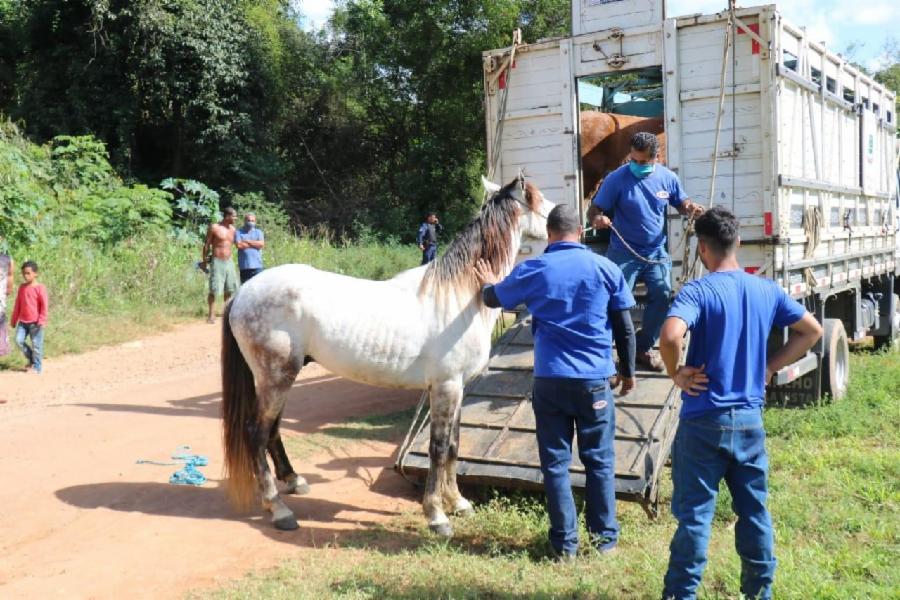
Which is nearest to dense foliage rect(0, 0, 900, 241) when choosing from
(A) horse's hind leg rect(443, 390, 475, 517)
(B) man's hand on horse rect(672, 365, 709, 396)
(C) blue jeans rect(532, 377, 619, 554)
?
(A) horse's hind leg rect(443, 390, 475, 517)

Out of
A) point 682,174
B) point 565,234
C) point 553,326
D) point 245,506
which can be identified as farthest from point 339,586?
point 682,174

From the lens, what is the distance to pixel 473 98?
20.0 meters

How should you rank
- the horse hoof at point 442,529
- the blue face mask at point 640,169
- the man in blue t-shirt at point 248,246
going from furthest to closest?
1. the man in blue t-shirt at point 248,246
2. the blue face mask at point 640,169
3. the horse hoof at point 442,529

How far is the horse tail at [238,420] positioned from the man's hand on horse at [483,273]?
157cm

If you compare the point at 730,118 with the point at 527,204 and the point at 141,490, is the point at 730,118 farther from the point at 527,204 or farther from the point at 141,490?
the point at 141,490

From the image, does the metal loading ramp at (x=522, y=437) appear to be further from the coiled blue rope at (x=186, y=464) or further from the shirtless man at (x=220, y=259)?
the shirtless man at (x=220, y=259)

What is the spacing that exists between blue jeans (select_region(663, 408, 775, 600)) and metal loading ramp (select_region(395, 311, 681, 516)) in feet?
4.10

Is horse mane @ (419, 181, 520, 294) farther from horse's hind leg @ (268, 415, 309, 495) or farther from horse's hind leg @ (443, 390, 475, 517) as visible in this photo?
horse's hind leg @ (268, 415, 309, 495)

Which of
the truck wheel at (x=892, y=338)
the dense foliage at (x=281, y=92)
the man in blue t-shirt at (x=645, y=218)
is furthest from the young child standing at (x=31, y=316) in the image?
the truck wheel at (x=892, y=338)

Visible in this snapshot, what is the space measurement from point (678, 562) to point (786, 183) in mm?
3872

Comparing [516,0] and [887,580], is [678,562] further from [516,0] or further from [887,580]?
[516,0]

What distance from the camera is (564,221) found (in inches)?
156

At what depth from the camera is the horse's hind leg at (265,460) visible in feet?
14.8

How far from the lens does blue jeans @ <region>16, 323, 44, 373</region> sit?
8.68 meters
